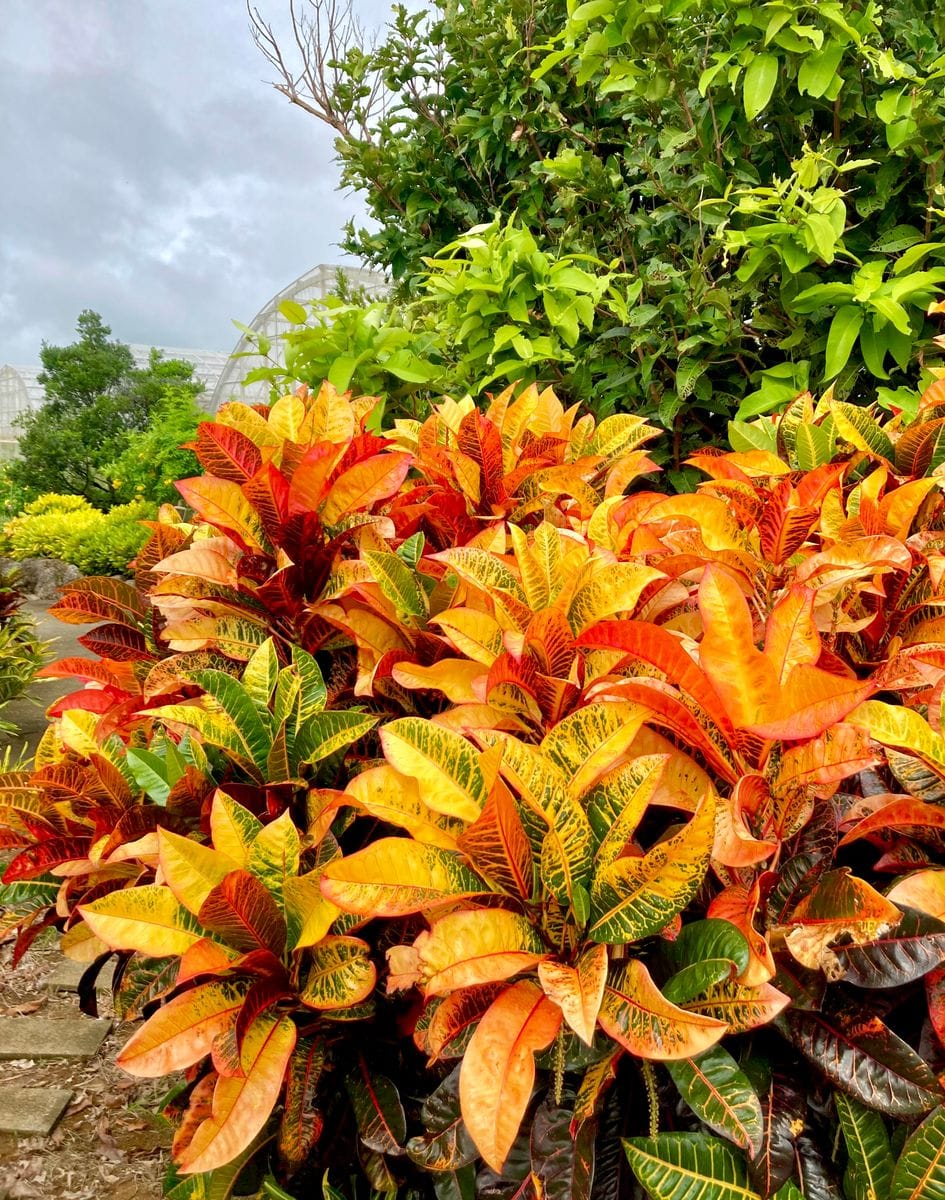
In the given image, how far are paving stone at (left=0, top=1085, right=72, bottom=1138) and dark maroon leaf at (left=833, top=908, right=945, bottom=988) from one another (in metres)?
1.68

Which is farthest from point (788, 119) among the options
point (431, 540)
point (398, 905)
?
point (398, 905)

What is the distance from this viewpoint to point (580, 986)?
2.17ft

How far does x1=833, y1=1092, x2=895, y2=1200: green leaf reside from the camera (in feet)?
2.24

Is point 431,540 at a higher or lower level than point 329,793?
higher

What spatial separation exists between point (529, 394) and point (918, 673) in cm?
103

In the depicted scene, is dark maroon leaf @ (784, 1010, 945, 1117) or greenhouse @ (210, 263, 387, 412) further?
greenhouse @ (210, 263, 387, 412)

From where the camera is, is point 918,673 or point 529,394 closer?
point 918,673

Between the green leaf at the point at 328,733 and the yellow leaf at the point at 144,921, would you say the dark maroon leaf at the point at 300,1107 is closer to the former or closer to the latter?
the yellow leaf at the point at 144,921

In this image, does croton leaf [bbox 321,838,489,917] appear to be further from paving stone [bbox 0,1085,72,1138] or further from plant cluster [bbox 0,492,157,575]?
plant cluster [bbox 0,492,157,575]

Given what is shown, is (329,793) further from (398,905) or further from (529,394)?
(529,394)

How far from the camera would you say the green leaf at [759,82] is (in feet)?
6.52

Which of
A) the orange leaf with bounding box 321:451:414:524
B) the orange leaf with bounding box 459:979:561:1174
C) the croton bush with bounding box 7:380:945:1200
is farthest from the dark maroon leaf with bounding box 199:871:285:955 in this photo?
the orange leaf with bounding box 321:451:414:524

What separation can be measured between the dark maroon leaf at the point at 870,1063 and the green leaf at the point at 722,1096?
7 cm

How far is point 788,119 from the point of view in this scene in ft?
7.67
